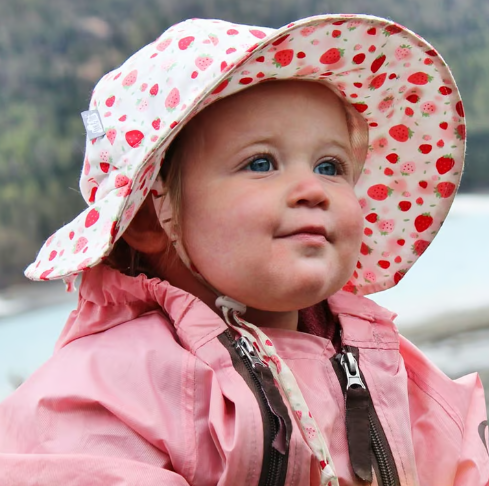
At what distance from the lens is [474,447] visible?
1078 mm

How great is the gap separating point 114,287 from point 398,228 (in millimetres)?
456

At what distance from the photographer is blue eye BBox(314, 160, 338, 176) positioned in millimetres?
1018

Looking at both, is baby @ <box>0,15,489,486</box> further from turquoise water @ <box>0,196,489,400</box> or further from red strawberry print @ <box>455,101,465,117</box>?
turquoise water @ <box>0,196,489,400</box>

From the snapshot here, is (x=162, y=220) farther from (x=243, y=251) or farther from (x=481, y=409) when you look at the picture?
(x=481, y=409)

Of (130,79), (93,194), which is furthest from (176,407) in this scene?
(130,79)

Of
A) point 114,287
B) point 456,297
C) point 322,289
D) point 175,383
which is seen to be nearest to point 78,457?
point 175,383

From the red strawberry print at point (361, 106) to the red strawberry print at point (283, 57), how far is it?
186 millimetres

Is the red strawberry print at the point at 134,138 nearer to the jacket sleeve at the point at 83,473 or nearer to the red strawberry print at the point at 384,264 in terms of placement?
the jacket sleeve at the point at 83,473

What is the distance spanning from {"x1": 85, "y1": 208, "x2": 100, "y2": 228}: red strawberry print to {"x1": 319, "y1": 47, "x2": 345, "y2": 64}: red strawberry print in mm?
326

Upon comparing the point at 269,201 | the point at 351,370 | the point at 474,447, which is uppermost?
the point at 269,201

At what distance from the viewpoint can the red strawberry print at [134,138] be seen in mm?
919

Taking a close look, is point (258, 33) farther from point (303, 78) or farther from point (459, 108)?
point (459, 108)

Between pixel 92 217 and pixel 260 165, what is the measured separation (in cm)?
21

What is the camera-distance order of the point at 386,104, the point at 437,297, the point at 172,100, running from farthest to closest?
the point at 437,297
the point at 386,104
the point at 172,100
